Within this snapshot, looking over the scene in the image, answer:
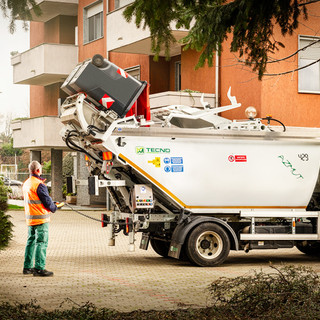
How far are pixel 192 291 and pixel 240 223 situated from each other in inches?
155

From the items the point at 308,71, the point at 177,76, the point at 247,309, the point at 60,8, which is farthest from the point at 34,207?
the point at 60,8

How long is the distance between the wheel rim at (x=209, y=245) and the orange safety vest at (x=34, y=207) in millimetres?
2861

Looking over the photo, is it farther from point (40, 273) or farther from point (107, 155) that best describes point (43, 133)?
point (40, 273)

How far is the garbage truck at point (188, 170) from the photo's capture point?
41.6 ft

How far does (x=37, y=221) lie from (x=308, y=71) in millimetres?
12517

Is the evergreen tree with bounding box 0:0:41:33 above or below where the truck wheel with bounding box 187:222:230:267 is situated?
above

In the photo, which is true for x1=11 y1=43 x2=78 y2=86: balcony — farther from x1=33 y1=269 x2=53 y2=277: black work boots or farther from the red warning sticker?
x1=33 y1=269 x2=53 y2=277: black work boots

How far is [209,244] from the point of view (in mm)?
13102

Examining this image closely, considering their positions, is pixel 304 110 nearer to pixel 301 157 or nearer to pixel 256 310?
pixel 301 157

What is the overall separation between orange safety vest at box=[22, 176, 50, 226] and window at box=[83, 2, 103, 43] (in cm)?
1996

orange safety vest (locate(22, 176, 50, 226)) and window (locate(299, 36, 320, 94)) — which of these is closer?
orange safety vest (locate(22, 176, 50, 226))

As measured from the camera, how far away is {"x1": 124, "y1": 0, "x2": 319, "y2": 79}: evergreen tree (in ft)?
26.3

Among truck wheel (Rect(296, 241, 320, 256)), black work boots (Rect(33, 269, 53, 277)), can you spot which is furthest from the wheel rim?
black work boots (Rect(33, 269, 53, 277))

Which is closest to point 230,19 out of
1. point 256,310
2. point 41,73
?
point 256,310
